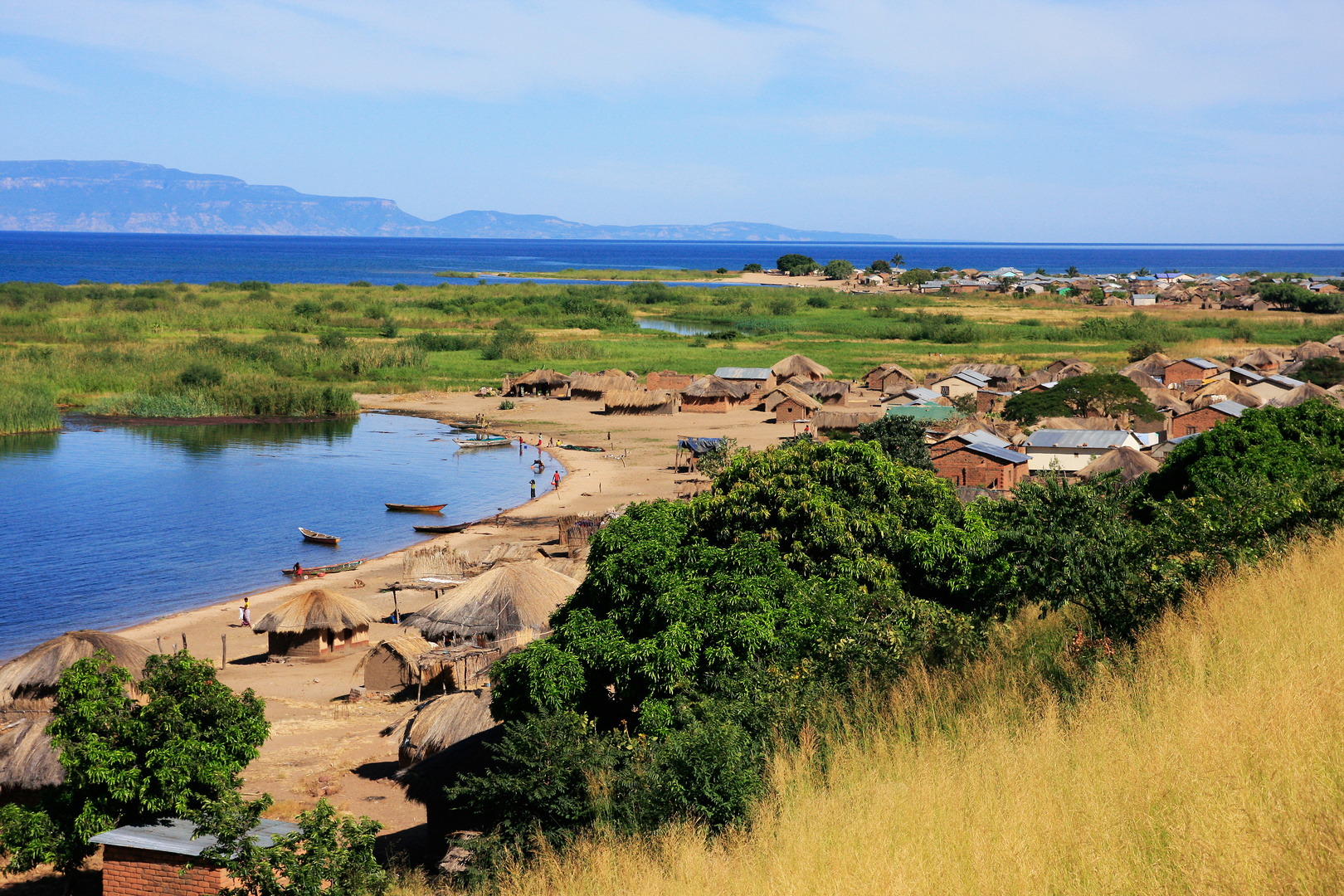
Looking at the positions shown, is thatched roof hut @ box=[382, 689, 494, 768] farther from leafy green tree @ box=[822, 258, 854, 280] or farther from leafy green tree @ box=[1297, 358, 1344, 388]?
leafy green tree @ box=[822, 258, 854, 280]

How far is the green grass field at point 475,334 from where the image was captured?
75625mm

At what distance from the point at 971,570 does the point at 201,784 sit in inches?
410

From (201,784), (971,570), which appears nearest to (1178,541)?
(971,570)

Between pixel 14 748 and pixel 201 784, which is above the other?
pixel 201 784

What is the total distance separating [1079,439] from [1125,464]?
604 centimetres

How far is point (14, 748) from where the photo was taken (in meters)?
17.1

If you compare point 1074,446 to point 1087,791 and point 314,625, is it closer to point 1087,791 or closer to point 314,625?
point 314,625

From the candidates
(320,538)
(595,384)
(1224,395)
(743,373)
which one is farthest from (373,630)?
(743,373)

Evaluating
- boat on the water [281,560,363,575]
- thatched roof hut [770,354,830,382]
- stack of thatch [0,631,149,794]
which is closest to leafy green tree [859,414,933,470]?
boat on the water [281,560,363,575]

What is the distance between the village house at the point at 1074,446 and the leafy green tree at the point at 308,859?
35.7 metres

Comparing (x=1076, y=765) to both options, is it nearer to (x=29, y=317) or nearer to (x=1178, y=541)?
(x=1178, y=541)

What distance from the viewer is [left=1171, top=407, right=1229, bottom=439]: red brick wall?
47125mm

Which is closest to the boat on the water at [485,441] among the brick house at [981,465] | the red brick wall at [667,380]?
the red brick wall at [667,380]

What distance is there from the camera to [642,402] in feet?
221
